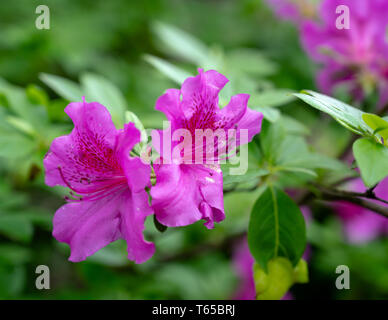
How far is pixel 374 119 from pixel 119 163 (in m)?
0.42

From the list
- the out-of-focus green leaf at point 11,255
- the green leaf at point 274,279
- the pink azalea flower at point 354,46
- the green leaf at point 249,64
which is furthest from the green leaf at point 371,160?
the out-of-focus green leaf at point 11,255

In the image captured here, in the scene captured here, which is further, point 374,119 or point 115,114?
point 115,114

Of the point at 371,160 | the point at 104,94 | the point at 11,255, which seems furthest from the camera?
the point at 11,255

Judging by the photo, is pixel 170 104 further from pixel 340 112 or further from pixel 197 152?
pixel 340 112

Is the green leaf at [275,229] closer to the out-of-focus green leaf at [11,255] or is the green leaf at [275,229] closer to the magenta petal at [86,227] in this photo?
the magenta petal at [86,227]

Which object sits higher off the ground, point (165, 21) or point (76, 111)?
point (165, 21)

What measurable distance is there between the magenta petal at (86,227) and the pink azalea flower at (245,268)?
0.94m

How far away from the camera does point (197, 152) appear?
0.75 metres

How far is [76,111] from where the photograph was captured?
2.33ft

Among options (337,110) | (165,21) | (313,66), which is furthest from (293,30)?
(337,110)

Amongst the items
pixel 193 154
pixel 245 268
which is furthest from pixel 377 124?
pixel 245 268

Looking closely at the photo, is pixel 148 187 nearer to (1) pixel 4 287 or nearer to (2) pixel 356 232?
(1) pixel 4 287

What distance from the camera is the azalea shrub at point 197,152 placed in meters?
0.71

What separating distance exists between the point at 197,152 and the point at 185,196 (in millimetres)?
104
